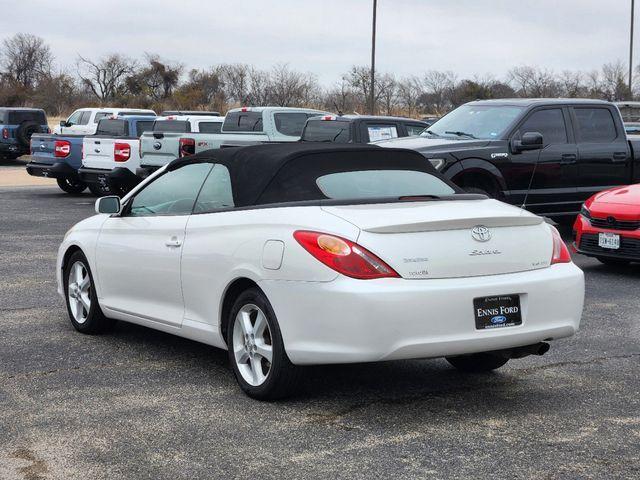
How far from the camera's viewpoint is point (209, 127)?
22.9 metres

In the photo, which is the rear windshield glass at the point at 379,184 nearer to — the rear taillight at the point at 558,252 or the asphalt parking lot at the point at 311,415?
the rear taillight at the point at 558,252

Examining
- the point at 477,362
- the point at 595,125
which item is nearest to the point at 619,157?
the point at 595,125

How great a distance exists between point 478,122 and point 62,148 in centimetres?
1069

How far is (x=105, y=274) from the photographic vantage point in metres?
7.63

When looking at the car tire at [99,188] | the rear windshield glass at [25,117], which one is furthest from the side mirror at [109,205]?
the rear windshield glass at [25,117]

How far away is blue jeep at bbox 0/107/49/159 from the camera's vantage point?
33.3 m

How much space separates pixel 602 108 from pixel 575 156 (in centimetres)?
114

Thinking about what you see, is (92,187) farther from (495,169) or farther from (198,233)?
(198,233)

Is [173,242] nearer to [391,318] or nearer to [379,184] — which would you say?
[379,184]

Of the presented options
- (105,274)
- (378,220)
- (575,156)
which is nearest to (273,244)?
(378,220)

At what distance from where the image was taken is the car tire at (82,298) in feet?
25.9

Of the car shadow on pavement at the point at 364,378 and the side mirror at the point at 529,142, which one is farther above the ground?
the side mirror at the point at 529,142

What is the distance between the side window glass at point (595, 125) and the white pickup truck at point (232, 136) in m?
5.45

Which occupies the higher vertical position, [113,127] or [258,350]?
[113,127]
